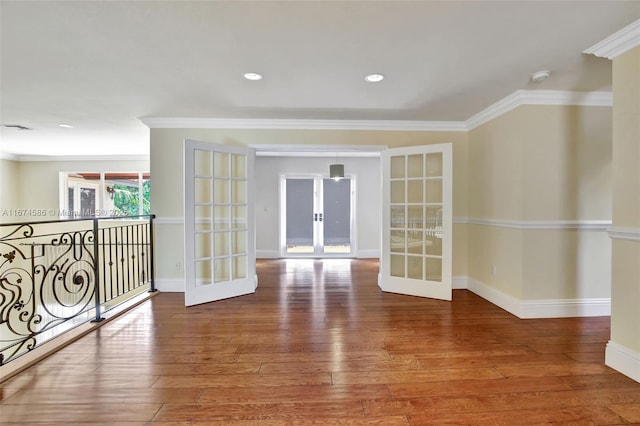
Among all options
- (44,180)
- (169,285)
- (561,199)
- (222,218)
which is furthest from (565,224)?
(44,180)

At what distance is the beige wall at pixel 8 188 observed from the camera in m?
6.09

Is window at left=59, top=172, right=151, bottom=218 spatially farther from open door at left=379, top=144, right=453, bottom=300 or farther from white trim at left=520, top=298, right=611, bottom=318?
white trim at left=520, top=298, right=611, bottom=318

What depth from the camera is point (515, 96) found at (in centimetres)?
302

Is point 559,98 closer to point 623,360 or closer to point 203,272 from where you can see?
point 623,360

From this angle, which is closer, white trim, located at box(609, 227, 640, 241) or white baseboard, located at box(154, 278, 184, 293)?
white trim, located at box(609, 227, 640, 241)

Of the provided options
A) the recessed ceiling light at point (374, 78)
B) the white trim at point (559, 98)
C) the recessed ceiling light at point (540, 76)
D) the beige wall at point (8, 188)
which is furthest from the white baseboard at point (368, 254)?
the beige wall at point (8, 188)

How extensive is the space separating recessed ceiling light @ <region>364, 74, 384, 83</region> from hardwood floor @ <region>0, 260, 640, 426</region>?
2.35 metres

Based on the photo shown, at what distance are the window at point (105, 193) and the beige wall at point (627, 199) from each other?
771 centimetres

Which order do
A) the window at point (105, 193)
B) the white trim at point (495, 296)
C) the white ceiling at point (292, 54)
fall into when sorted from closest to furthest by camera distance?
1. the white ceiling at point (292, 54)
2. the white trim at point (495, 296)
3. the window at point (105, 193)

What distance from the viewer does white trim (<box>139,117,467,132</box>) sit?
3.87m

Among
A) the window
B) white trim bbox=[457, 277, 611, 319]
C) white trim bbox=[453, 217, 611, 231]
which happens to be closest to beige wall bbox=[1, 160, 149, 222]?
the window

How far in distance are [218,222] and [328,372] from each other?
97.0 inches

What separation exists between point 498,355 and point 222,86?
3384mm

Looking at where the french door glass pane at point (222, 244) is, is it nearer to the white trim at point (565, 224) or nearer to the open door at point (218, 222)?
the open door at point (218, 222)
